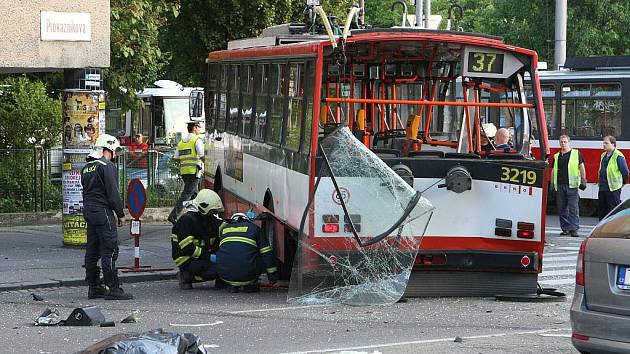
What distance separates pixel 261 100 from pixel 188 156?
17.2 ft

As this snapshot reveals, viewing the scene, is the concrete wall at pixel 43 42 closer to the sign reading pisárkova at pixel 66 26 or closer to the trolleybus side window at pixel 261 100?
the sign reading pisárkova at pixel 66 26

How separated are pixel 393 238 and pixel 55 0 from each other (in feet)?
25.4

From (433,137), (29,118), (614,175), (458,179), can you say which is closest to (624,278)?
(458,179)

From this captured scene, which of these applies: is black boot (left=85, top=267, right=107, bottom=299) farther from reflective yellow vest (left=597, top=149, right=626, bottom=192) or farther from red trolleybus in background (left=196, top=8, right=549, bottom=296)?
reflective yellow vest (left=597, top=149, right=626, bottom=192)

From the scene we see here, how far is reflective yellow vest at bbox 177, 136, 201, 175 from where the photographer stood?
21234 mm

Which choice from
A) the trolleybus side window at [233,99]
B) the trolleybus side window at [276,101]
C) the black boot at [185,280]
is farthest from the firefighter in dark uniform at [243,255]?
the trolleybus side window at [233,99]

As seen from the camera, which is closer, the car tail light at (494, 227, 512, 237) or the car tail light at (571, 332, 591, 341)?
the car tail light at (571, 332, 591, 341)

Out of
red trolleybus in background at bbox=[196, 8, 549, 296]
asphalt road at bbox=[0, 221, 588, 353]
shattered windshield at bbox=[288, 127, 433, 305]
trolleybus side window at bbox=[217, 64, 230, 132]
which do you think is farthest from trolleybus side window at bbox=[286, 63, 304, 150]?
trolleybus side window at bbox=[217, 64, 230, 132]

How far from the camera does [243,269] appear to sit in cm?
1412

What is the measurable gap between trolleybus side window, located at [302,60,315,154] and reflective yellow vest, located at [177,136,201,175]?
7.88 m

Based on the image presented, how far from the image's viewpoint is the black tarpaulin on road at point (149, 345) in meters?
8.21

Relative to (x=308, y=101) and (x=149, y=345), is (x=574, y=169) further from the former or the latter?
(x=149, y=345)

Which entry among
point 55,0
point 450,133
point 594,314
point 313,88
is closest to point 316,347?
point 594,314

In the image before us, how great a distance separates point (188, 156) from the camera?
21.3m
